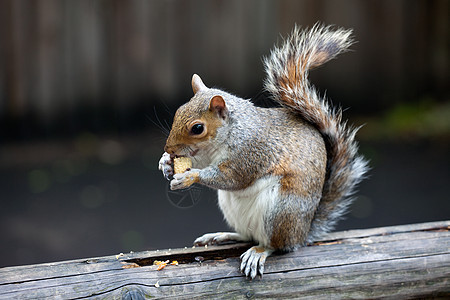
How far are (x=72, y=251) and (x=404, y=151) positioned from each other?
3.20m

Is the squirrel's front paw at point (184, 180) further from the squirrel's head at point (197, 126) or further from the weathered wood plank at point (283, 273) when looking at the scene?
the weathered wood plank at point (283, 273)

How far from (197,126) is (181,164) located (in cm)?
18

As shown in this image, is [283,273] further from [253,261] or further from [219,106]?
[219,106]

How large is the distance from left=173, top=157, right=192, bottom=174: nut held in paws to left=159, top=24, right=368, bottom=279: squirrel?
0.06ft

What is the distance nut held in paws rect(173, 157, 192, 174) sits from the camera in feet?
6.79

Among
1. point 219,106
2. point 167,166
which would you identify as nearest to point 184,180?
point 167,166

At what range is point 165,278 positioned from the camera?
6.38 ft

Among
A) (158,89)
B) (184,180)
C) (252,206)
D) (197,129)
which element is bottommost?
(158,89)

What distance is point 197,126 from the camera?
199cm

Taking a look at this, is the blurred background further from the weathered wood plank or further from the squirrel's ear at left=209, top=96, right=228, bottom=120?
the squirrel's ear at left=209, top=96, right=228, bottom=120

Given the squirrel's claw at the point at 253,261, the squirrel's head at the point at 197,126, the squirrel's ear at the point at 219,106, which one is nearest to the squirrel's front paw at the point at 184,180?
the squirrel's head at the point at 197,126

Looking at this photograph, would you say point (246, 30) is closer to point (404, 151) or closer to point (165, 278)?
point (404, 151)

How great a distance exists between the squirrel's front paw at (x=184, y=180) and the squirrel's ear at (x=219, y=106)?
0.73 feet

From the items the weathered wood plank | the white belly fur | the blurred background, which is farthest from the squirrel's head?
the blurred background
